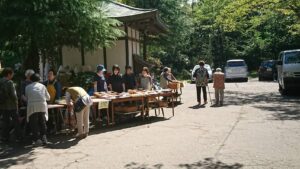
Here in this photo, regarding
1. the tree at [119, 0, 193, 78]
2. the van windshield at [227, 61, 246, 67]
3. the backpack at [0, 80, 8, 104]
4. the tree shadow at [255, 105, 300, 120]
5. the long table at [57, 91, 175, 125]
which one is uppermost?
the tree at [119, 0, 193, 78]

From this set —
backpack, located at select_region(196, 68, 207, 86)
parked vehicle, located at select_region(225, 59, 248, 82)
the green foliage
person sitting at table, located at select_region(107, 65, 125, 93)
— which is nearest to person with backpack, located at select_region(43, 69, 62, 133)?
person sitting at table, located at select_region(107, 65, 125, 93)

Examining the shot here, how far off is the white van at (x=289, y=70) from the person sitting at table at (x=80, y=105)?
461 inches

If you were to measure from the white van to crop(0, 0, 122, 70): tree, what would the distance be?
882 centimetres

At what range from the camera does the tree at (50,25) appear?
11188mm

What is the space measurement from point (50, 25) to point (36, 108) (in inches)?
114

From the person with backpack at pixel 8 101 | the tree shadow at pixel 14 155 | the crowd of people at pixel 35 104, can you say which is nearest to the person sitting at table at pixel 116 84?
the crowd of people at pixel 35 104

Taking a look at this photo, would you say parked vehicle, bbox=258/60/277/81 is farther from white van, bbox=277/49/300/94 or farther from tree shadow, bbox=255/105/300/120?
tree shadow, bbox=255/105/300/120

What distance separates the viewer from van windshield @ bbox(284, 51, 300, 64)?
19.5m

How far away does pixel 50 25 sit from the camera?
11219mm

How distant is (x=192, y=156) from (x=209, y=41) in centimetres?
4414

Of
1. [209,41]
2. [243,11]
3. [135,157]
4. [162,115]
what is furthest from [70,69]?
[209,41]

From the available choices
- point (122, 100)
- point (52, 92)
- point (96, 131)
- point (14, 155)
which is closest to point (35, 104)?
point (14, 155)

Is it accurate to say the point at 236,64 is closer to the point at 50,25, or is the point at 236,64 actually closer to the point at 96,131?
the point at 96,131

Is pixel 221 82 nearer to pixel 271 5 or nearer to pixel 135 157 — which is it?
pixel 271 5
